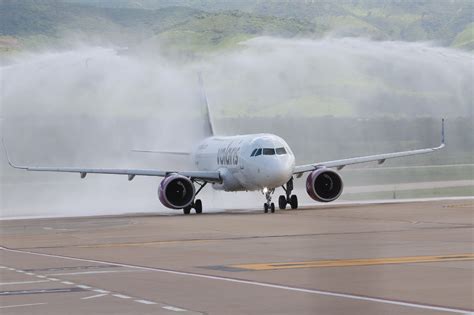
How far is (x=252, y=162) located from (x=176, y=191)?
3.82 m

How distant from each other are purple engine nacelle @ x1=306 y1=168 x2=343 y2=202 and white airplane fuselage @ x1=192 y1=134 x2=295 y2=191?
2107 mm

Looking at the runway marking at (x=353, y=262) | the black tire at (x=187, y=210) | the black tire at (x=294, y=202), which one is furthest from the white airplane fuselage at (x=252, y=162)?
the runway marking at (x=353, y=262)

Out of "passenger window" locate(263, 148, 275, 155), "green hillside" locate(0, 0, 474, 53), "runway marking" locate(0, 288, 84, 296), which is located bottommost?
"runway marking" locate(0, 288, 84, 296)

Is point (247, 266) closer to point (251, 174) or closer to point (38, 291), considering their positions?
point (38, 291)

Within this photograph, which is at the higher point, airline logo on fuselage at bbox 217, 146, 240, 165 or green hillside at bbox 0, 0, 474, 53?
green hillside at bbox 0, 0, 474, 53

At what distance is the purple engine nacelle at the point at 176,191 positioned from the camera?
5881 centimetres

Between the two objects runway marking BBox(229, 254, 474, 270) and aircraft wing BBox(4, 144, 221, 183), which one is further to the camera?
aircraft wing BBox(4, 144, 221, 183)

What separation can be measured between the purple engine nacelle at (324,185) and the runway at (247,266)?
10.1 m

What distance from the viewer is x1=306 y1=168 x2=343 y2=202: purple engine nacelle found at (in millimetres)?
61062

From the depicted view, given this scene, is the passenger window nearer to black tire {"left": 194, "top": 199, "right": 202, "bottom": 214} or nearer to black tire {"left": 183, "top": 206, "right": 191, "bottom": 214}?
black tire {"left": 194, "top": 199, "right": 202, "bottom": 214}

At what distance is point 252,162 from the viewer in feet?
193

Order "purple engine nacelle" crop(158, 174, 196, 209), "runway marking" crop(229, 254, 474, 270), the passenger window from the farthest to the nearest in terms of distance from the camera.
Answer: "purple engine nacelle" crop(158, 174, 196, 209) → the passenger window → "runway marking" crop(229, 254, 474, 270)

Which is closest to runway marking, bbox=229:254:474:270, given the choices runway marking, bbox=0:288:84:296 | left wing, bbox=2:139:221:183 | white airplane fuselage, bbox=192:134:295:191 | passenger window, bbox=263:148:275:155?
runway marking, bbox=0:288:84:296

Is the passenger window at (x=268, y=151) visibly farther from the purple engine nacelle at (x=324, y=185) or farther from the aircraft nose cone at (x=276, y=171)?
the purple engine nacelle at (x=324, y=185)
